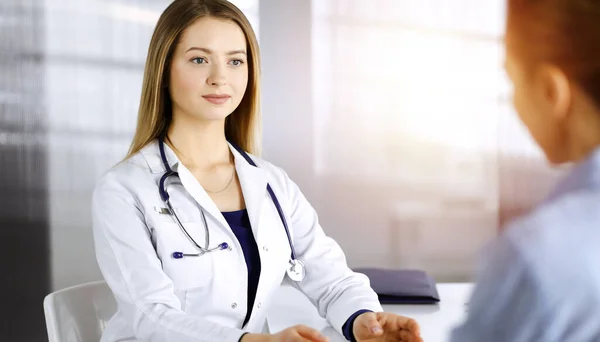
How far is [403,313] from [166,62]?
80cm

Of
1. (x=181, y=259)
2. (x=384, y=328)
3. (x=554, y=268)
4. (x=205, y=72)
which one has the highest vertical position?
(x=205, y=72)

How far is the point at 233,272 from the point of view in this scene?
150cm

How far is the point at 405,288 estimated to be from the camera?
6.32 ft

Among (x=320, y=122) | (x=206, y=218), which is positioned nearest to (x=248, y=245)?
(x=206, y=218)

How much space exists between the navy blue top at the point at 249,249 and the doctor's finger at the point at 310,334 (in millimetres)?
361

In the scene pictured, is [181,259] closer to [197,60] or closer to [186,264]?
[186,264]

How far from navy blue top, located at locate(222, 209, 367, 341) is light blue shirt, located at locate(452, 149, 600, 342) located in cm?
102

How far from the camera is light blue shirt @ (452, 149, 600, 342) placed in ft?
1.53

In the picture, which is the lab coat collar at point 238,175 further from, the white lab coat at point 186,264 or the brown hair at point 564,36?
the brown hair at point 564,36

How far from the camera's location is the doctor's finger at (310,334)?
1.12 metres

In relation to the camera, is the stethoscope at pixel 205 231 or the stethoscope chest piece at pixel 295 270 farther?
the stethoscope chest piece at pixel 295 270

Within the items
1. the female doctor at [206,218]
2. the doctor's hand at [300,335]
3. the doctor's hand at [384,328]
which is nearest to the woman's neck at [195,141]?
the female doctor at [206,218]

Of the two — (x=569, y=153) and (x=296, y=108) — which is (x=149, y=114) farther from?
(x=296, y=108)

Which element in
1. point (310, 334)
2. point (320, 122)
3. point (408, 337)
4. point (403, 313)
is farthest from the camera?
point (320, 122)
